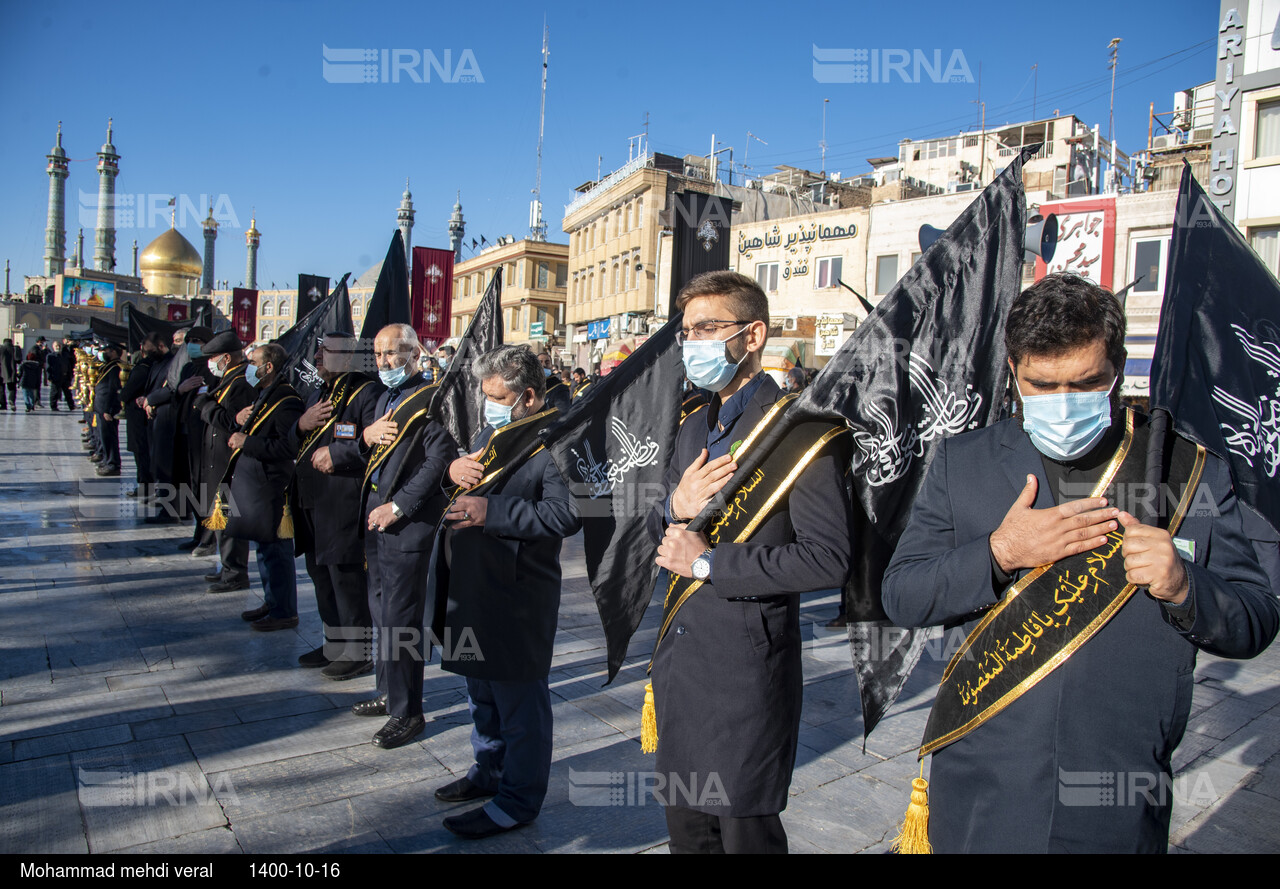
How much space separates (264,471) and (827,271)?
28470mm

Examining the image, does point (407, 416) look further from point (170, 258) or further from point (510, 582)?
point (170, 258)

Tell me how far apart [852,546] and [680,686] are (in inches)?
26.1

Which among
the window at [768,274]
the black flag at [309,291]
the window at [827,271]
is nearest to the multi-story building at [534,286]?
the window at [768,274]

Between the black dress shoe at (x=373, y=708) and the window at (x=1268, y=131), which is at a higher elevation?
the window at (x=1268, y=131)

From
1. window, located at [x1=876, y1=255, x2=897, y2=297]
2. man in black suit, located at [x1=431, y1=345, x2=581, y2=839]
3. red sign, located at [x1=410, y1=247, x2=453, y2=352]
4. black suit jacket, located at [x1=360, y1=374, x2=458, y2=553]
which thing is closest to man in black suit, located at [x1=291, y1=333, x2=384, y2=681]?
black suit jacket, located at [x1=360, y1=374, x2=458, y2=553]

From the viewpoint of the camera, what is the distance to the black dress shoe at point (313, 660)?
224 inches

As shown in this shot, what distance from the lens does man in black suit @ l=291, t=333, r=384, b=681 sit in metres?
5.27

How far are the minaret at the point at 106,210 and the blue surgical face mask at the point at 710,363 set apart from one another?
119m

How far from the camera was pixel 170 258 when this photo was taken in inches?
3738

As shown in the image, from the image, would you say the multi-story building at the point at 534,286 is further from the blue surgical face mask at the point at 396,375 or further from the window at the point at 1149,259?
the blue surgical face mask at the point at 396,375

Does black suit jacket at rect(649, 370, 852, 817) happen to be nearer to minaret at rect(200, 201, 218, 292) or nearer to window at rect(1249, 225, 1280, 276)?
window at rect(1249, 225, 1280, 276)

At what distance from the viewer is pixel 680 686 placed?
2451 mm

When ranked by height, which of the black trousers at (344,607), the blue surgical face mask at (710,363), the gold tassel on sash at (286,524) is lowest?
the black trousers at (344,607)

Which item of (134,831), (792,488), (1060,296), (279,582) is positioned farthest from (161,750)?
(1060,296)
